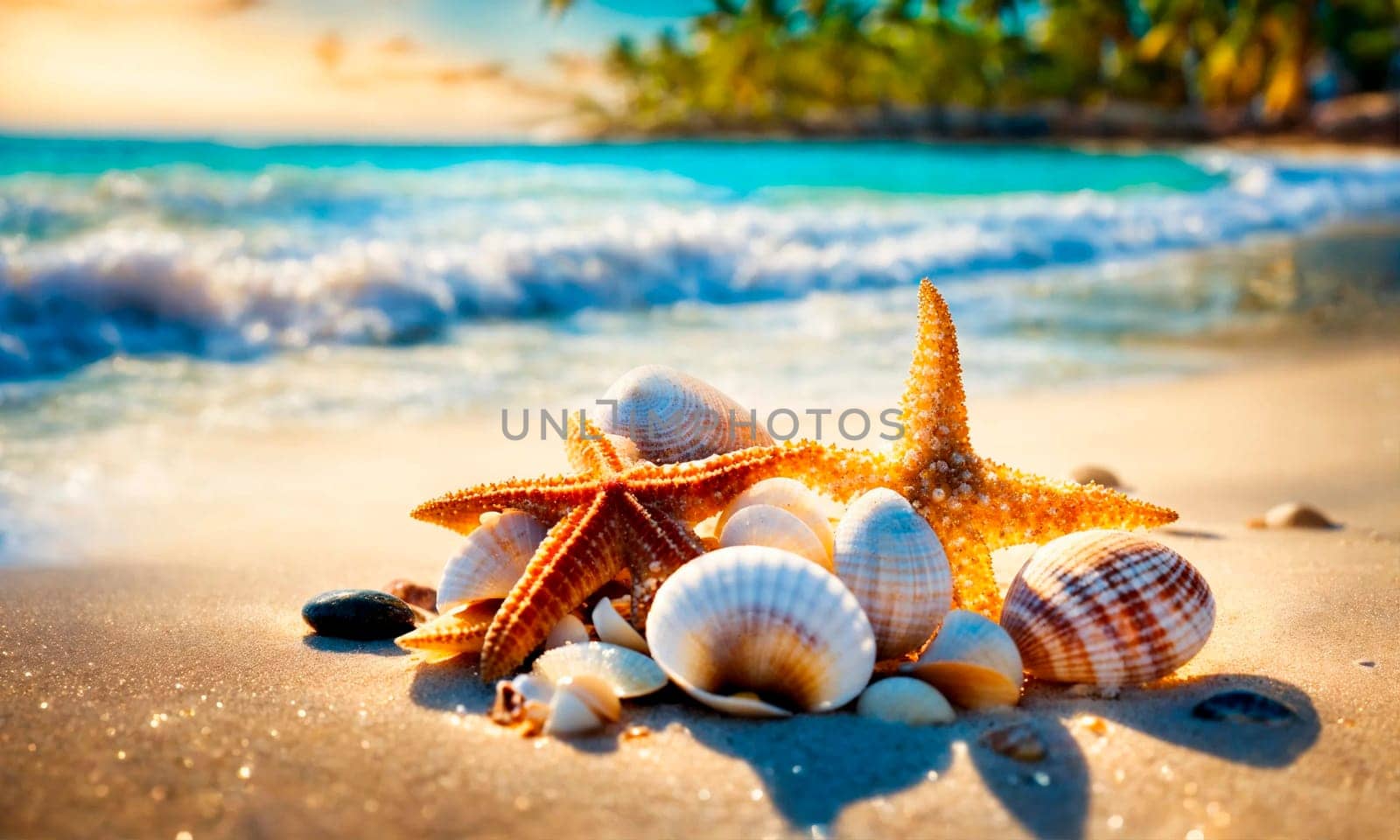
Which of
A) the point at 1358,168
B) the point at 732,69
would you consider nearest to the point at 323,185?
the point at 1358,168

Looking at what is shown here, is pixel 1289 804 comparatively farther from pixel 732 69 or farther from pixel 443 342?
pixel 732 69

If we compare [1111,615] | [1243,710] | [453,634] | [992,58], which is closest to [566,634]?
[453,634]

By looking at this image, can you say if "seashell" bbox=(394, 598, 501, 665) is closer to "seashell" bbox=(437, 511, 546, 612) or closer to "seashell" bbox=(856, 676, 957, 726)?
"seashell" bbox=(437, 511, 546, 612)

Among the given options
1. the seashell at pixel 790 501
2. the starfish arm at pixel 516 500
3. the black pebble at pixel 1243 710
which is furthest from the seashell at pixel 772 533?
the black pebble at pixel 1243 710

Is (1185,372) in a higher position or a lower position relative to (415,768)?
higher

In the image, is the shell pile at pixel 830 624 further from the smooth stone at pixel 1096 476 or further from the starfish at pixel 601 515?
the smooth stone at pixel 1096 476

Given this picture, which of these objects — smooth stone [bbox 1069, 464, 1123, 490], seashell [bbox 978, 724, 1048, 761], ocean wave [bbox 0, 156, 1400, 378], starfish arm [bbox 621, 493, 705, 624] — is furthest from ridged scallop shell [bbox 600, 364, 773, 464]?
ocean wave [bbox 0, 156, 1400, 378]
